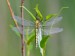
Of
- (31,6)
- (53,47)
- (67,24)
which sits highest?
(31,6)

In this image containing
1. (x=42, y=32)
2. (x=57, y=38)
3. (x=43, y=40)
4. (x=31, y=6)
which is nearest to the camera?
(x=43, y=40)

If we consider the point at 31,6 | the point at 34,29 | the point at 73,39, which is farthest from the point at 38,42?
the point at 73,39

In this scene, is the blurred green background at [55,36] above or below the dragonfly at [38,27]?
below

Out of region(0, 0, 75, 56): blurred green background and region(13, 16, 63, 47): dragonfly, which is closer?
region(13, 16, 63, 47): dragonfly

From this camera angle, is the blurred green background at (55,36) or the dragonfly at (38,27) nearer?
the dragonfly at (38,27)

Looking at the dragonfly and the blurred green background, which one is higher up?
the dragonfly

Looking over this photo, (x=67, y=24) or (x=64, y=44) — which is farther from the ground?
(x=67, y=24)

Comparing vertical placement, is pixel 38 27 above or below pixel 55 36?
above

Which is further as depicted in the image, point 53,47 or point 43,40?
point 53,47

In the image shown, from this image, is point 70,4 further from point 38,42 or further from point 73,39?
point 38,42

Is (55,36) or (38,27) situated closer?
(38,27)

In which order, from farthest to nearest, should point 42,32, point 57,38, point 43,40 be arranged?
point 57,38, point 42,32, point 43,40
